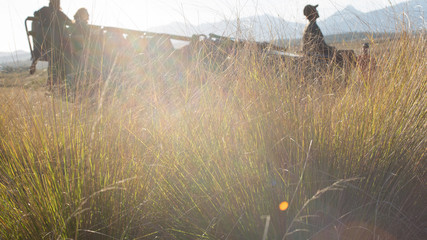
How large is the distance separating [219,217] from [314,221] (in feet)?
1.17

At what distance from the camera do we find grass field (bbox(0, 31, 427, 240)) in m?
1.24

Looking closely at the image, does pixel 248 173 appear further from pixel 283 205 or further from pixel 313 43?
pixel 313 43

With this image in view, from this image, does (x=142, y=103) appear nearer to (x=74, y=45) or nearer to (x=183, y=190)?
(x=183, y=190)

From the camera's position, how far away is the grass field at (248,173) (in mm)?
1243

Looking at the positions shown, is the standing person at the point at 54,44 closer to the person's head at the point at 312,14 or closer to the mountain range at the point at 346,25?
the mountain range at the point at 346,25

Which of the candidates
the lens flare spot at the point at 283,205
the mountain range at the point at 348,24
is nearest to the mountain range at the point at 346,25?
the mountain range at the point at 348,24

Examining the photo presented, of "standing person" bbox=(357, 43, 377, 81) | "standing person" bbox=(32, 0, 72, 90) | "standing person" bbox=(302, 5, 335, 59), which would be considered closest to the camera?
"standing person" bbox=(32, 0, 72, 90)

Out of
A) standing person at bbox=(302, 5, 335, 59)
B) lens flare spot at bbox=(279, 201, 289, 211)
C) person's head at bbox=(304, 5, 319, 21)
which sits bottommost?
lens flare spot at bbox=(279, 201, 289, 211)

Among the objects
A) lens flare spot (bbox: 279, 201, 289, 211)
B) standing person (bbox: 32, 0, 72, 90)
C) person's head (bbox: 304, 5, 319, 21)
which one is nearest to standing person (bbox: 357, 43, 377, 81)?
person's head (bbox: 304, 5, 319, 21)

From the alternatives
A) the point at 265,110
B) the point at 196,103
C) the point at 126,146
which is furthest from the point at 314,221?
the point at 126,146

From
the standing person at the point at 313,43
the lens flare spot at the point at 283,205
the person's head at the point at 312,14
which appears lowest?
the lens flare spot at the point at 283,205

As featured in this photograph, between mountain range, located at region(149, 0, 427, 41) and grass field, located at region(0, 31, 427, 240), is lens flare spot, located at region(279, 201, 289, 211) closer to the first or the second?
grass field, located at region(0, 31, 427, 240)

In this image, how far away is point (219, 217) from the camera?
1.32 metres

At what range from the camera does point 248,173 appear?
1.32m
